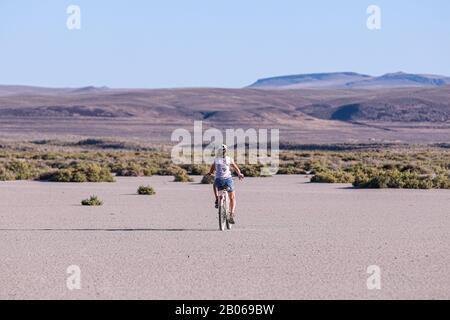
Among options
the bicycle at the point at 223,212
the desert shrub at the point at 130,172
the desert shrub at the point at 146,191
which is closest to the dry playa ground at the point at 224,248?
the bicycle at the point at 223,212

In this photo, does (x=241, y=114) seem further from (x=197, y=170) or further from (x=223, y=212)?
(x=223, y=212)

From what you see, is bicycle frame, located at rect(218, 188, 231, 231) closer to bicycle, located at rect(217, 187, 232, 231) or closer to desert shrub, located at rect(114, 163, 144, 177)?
bicycle, located at rect(217, 187, 232, 231)

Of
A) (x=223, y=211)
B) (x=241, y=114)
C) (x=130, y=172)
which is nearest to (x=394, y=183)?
(x=130, y=172)

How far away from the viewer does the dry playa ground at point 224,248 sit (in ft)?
36.9

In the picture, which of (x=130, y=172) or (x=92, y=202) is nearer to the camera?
(x=92, y=202)

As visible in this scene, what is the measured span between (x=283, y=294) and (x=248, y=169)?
1307 inches

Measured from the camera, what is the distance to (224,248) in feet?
49.9

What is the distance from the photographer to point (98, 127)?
135 m

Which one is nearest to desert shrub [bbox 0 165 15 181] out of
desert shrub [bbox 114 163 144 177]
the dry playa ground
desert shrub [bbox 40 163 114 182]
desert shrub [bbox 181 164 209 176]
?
desert shrub [bbox 40 163 114 182]

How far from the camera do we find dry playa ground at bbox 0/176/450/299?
36.9 ft

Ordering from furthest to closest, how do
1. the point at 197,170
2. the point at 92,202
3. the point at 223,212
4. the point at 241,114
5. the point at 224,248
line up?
1. the point at 241,114
2. the point at 197,170
3. the point at 92,202
4. the point at 223,212
5. the point at 224,248

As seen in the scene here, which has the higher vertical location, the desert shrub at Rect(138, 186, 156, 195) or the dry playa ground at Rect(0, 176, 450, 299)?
the dry playa ground at Rect(0, 176, 450, 299)

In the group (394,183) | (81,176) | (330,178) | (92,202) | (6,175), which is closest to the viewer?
(92,202)

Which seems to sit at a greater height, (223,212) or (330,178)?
(223,212)
